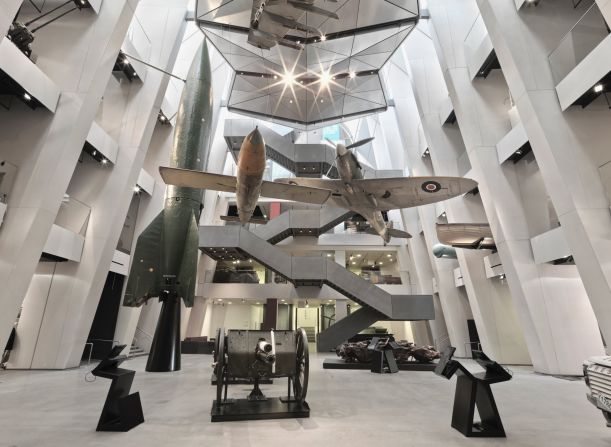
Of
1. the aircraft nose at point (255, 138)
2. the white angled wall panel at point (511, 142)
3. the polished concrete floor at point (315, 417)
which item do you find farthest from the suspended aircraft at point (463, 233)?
the aircraft nose at point (255, 138)

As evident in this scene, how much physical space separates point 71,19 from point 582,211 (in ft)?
50.9

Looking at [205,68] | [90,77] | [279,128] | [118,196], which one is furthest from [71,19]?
[279,128]

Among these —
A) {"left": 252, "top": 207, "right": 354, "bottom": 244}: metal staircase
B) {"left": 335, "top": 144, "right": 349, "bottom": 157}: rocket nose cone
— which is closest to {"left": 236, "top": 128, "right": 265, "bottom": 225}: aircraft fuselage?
{"left": 335, "top": 144, "right": 349, "bottom": 157}: rocket nose cone

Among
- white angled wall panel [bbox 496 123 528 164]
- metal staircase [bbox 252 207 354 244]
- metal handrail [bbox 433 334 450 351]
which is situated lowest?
metal handrail [bbox 433 334 450 351]

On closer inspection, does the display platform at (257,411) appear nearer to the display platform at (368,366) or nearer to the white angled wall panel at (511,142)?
the display platform at (368,366)

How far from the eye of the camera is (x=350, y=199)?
1273 cm

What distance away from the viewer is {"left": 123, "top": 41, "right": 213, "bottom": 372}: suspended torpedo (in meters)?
9.96

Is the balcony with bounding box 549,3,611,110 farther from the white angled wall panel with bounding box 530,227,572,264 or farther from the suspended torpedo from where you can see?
the suspended torpedo

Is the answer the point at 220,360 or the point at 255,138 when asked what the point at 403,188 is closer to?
the point at 255,138

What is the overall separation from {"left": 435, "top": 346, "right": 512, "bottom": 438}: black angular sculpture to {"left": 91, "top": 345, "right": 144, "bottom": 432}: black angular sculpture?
4.27 meters

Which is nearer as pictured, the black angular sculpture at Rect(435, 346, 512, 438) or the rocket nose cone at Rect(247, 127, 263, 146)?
the black angular sculpture at Rect(435, 346, 512, 438)

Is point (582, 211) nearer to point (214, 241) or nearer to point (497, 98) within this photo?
point (497, 98)

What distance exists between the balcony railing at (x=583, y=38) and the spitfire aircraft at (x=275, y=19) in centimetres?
730

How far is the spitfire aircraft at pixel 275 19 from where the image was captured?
11.8 meters
